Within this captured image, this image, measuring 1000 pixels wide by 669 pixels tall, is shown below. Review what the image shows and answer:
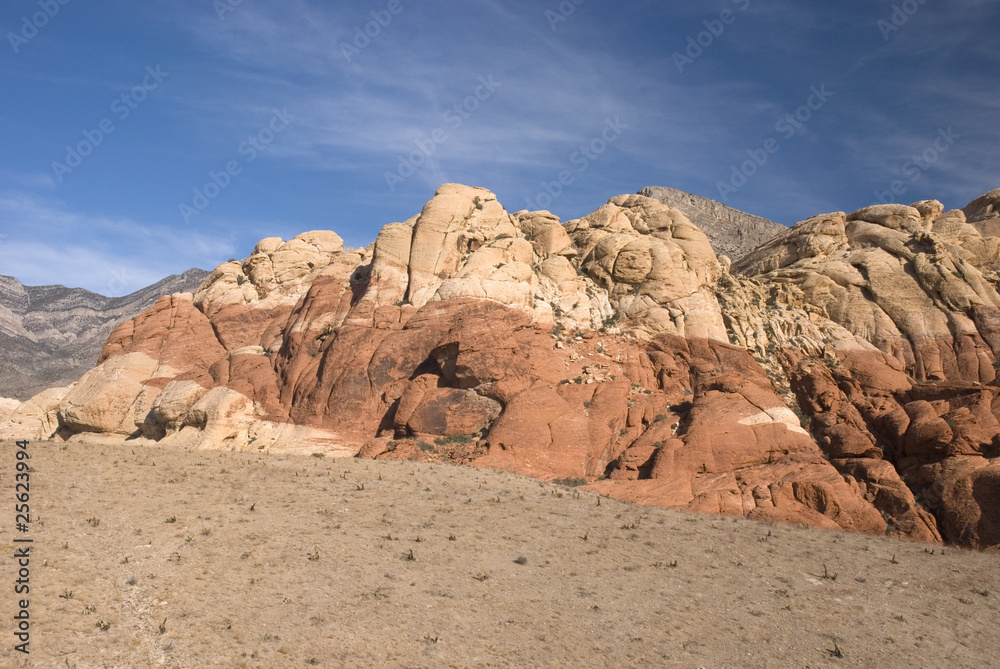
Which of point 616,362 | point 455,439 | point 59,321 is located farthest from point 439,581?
point 59,321

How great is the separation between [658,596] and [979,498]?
13.4 m

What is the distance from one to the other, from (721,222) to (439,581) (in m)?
85.6

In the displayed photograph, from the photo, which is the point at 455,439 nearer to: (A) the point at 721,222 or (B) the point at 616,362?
(B) the point at 616,362

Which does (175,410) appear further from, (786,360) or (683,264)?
(786,360)

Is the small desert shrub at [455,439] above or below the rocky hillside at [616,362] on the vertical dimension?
below

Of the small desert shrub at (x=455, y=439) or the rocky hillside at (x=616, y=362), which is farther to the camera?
the small desert shrub at (x=455, y=439)

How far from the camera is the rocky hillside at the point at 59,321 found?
359 ft

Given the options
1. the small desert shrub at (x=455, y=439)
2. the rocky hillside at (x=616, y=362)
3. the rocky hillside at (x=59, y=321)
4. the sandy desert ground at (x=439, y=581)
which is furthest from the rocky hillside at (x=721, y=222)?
the rocky hillside at (x=59, y=321)

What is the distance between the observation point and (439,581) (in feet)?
47.2

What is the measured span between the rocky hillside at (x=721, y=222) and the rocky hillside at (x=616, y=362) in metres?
39.7

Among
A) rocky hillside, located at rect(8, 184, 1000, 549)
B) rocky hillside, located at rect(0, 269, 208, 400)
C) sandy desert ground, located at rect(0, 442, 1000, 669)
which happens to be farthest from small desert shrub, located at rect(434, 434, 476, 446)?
rocky hillside, located at rect(0, 269, 208, 400)

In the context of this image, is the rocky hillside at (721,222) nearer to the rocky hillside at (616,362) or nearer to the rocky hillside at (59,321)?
the rocky hillside at (616,362)

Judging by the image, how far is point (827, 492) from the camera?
21984mm

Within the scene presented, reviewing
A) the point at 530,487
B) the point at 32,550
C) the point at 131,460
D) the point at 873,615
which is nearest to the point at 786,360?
the point at 530,487
